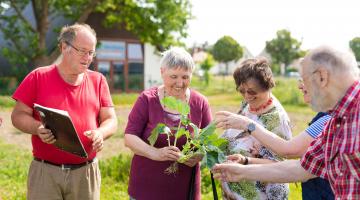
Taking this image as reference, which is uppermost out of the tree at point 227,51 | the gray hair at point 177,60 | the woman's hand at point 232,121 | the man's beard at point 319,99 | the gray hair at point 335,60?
the gray hair at point 335,60

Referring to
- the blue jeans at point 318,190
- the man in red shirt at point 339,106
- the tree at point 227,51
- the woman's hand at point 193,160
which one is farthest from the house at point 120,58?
the tree at point 227,51

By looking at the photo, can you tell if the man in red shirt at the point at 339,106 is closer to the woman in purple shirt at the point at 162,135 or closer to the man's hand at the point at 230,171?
the man's hand at the point at 230,171

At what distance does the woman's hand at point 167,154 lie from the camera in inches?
118

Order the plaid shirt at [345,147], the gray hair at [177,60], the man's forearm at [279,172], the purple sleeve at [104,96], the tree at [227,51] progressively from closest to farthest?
the plaid shirt at [345,147] < the man's forearm at [279,172] < the gray hair at [177,60] < the purple sleeve at [104,96] < the tree at [227,51]

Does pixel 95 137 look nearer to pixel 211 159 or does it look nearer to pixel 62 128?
pixel 62 128

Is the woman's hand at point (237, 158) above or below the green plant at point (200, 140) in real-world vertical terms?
below

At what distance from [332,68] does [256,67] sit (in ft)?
3.88

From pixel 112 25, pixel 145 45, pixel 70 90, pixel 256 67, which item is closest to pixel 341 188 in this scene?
pixel 256 67

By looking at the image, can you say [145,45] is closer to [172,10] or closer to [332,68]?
[172,10]

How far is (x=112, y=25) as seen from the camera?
2380 centimetres

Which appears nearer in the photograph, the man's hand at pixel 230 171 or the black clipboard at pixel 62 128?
the man's hand at pixel 230 171

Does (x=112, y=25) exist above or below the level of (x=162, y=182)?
above

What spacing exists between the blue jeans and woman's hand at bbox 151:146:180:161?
857mm

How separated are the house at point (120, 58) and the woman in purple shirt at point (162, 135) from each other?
A: 2138cm
